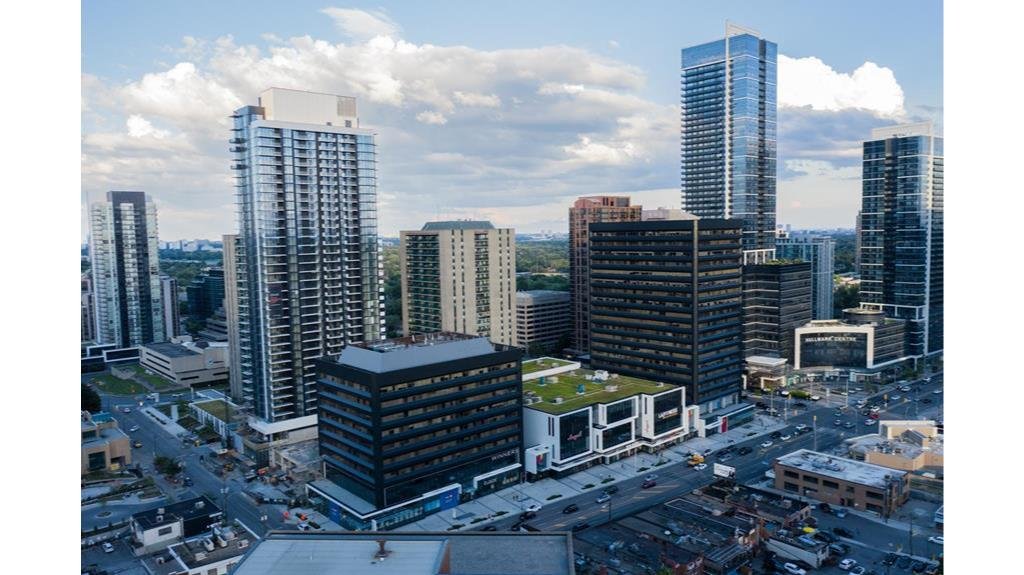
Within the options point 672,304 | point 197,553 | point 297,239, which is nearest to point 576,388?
point 672,304

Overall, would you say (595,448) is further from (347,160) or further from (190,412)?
(190,412)

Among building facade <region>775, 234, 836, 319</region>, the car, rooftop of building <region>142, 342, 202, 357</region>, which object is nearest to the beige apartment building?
rooftop of building <region>142, 342, 202, 357</region>

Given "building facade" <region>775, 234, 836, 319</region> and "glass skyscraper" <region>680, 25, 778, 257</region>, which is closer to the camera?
"glass skyscraper" <region>680, 25, 778, 257</region>

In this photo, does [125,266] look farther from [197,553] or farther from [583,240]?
[197,553]

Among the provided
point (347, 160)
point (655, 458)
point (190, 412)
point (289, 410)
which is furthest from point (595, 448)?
point (190, 412)

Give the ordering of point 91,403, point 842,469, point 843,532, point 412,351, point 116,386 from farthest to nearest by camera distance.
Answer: point 116,386, point 91,403, point 842,469, point 412,351, point 843,532

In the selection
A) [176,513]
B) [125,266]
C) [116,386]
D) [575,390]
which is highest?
[125,266]

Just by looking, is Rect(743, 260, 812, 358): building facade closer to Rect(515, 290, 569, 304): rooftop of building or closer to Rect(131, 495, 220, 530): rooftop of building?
Rect(515, 290, 569, 304): rooftop of building

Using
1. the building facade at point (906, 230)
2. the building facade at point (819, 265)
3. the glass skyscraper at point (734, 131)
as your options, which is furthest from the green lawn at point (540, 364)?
the building facade at point (819, 265)
